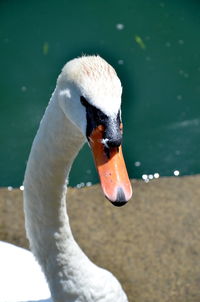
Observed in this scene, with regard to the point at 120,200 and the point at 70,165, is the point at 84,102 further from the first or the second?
the point at 70,165

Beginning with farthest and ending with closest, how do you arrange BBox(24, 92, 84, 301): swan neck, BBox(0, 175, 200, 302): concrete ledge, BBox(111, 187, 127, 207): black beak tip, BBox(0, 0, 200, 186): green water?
BBox(0, 0, 200, 186): green water → BBox(0, 175, 200, 302): concrete ledge → BBox(24, 92, 84, 301): swan neck → BBox(111, 187, 127, 207): black beak tip

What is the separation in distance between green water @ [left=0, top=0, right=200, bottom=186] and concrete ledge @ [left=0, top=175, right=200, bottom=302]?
433 millimetres

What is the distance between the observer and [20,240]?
13.0ft

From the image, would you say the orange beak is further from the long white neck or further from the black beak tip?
the long white neck

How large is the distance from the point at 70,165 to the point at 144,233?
171 centimetres

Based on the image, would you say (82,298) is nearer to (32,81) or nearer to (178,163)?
(178,163)

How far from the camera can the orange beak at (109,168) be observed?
195 centimetres

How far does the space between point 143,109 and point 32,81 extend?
0.91m

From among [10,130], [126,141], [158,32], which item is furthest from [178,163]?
[158,32]

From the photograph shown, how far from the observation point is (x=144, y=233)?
4039 mm

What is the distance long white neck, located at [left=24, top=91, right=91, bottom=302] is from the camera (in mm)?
2248

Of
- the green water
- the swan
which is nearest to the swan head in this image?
the swan

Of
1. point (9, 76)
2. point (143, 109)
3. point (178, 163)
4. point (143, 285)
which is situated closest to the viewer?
point (143, 285)

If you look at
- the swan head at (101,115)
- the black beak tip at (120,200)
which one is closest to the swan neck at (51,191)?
the swan head at (101,115)
